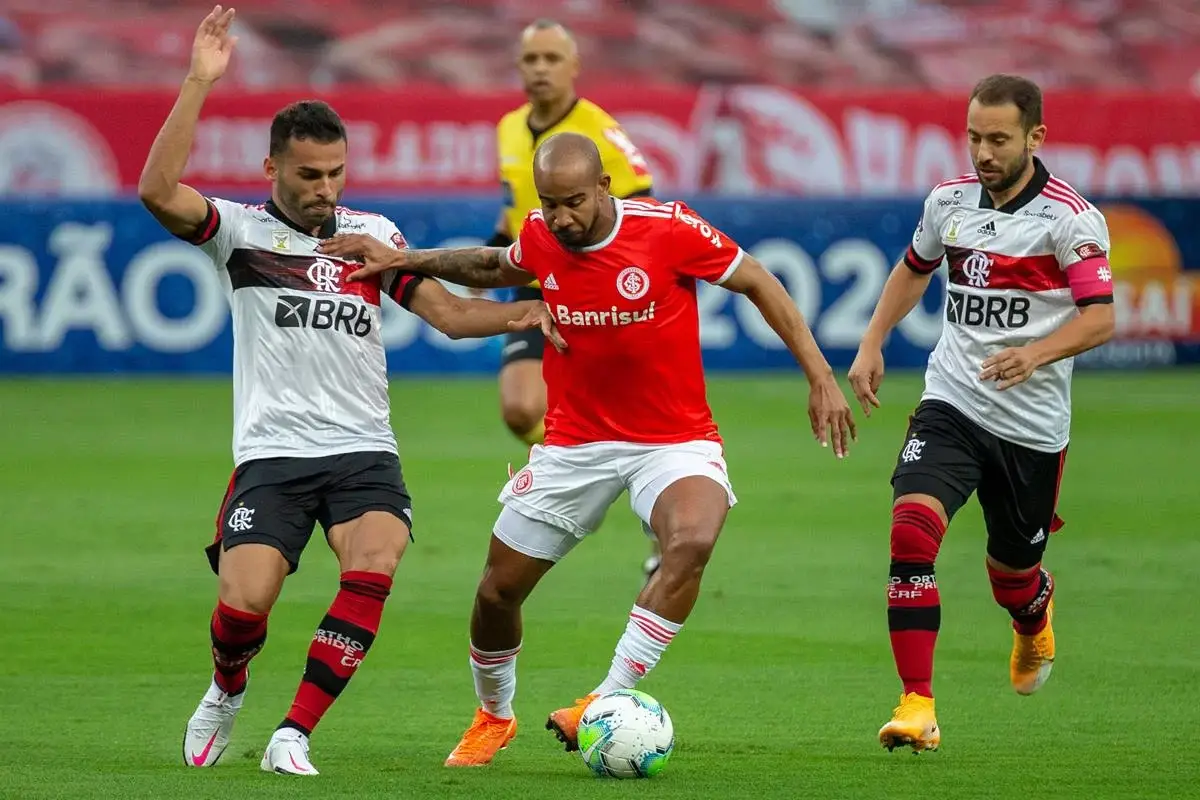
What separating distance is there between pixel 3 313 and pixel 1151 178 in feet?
45.5

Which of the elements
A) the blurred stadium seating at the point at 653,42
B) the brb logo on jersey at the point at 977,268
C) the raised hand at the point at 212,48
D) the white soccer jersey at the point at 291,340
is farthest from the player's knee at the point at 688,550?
the blurred stadium seating at the point at 653,42

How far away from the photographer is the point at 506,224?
11.1m

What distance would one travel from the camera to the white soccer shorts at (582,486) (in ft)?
21.9

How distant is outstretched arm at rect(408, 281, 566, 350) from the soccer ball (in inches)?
51.3

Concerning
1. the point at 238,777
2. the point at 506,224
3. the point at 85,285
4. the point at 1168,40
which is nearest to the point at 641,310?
the point at 238,777

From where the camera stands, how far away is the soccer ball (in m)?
6.09

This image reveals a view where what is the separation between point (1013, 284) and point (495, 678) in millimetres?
2330

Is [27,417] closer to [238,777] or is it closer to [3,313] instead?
[3,313]

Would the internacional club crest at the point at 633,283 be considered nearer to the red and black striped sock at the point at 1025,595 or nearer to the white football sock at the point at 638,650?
the white football sock at the point at 638,650

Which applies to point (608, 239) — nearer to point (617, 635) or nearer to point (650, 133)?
point (617, 635)

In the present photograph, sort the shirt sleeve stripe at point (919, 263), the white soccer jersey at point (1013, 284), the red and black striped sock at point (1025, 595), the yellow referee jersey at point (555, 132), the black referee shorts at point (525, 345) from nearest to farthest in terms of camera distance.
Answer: the white soccer jersey at point (1013, 284) < the shirt sleeve stripe at point (919, 263) < the red and black striped sock at point (1025, 595) < the yellow referee jersey at point (555, 132) < the black referee shorts at point (525, 345)

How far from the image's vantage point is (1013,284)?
7.12 meters

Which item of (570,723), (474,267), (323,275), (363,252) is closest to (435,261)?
(474,267)

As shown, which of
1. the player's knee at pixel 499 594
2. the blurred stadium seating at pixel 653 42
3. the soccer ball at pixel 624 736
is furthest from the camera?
the blurred stadium seating at pixel 653 42
